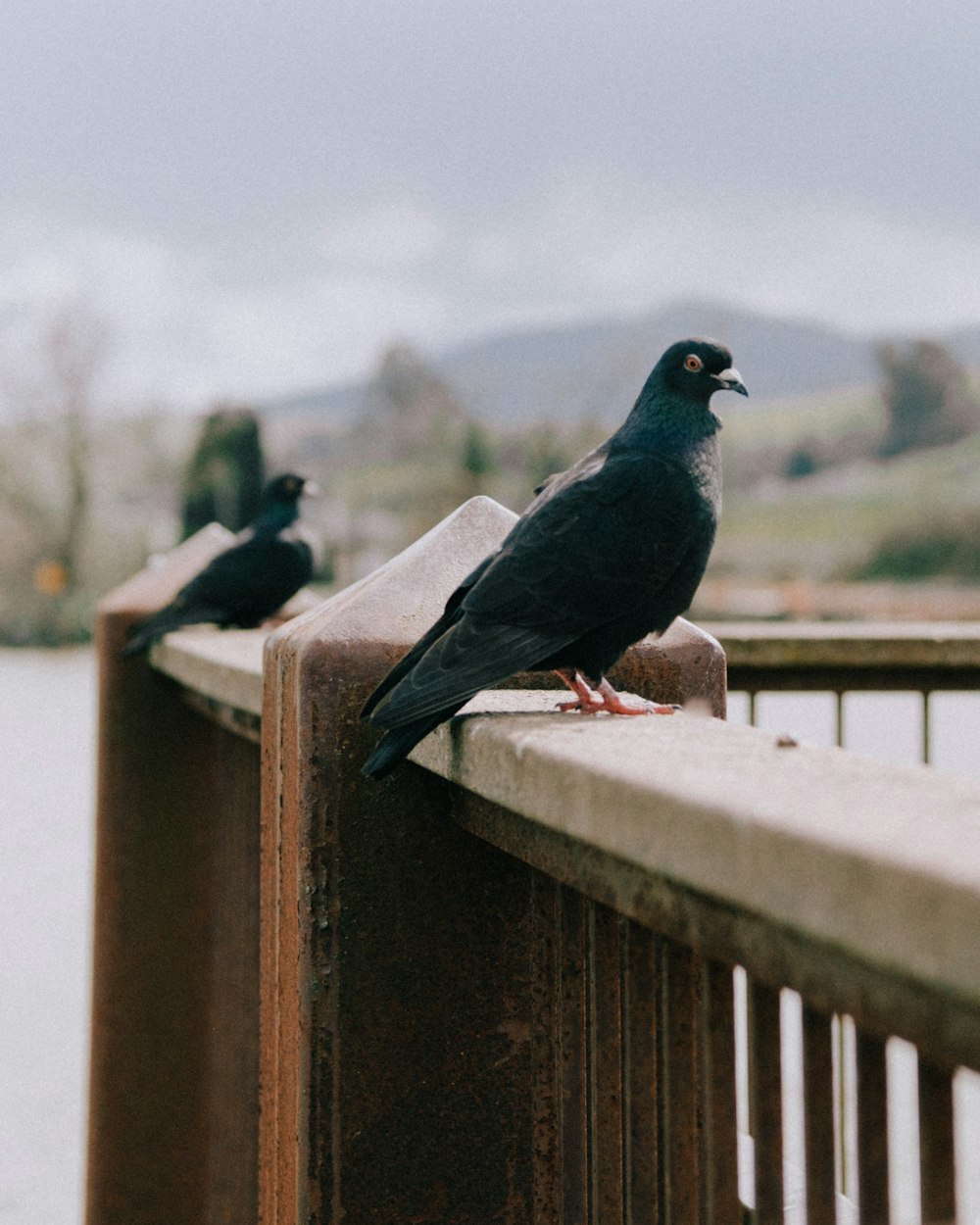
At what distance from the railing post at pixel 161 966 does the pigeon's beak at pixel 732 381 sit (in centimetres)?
123

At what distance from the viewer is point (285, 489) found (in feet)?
20.8

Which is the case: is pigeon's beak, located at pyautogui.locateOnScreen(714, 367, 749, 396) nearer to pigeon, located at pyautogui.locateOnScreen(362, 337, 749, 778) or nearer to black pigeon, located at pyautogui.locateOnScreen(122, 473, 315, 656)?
pigeon, located at pyautogui.locateOnScreen(362, 337, 749, 778)

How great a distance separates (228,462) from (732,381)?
33774mm

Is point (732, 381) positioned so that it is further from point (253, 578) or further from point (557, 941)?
point (253, 578)

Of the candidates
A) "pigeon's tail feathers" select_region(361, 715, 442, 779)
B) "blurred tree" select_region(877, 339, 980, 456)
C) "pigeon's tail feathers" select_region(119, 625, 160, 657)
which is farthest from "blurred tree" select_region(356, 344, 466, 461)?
"pigeon's tail feathers" select_region(361, 715, 442, 779)

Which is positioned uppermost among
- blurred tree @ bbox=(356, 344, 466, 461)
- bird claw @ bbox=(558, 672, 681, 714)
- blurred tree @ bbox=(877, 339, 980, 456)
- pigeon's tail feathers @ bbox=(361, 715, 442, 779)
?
blurred tree @ bbox=(877, 339, 980, 456)

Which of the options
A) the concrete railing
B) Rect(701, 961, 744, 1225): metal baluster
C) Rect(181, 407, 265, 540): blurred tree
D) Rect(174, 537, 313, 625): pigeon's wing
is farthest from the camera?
Rect(181, 407, 265, 540): blurred tree

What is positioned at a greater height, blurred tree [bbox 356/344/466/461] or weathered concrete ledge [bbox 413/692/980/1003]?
blurred tree [bbox 356/344/466/461]

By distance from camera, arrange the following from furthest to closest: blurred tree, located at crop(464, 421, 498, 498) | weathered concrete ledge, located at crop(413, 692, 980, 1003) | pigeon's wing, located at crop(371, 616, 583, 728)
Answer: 1. blurred tree, located at crop(464, 421, 498, 498)
2. pigeon's wing, located at crop(371, 616, 583, 728)
3. weathered concrete ledge, located at crop(413, 692, 980, 1003)

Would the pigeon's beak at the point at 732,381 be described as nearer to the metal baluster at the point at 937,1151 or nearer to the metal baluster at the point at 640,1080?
the metal baluster at the point at 640,1080

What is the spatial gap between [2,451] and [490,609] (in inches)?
1643

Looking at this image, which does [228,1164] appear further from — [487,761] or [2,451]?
[2,451]

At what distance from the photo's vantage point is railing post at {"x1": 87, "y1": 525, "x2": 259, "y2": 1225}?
118 inches

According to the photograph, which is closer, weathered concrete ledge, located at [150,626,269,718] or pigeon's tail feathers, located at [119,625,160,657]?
weathered concrete ledge, located at [150,626,269,718]
